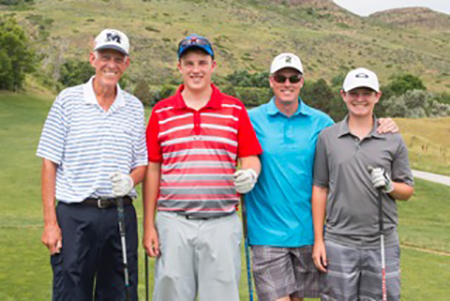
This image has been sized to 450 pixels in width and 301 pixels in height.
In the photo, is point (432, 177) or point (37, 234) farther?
point (432, 177)

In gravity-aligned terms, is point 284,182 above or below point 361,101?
below

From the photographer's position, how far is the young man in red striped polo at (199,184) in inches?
144

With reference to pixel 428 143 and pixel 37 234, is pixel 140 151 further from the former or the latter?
A: pixel 428 143

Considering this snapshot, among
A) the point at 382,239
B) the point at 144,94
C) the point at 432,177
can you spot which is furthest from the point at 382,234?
the point at 144,94

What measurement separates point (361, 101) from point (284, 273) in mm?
1387

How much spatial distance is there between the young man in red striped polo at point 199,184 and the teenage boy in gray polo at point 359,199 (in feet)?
2.15

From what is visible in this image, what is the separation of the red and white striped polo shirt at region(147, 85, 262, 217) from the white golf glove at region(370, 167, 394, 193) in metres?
0.85

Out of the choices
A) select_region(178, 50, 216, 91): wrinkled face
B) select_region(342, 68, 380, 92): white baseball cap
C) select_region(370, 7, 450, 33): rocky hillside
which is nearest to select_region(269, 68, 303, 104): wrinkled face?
select_region(342, 68, 380, 92): white baseball cap

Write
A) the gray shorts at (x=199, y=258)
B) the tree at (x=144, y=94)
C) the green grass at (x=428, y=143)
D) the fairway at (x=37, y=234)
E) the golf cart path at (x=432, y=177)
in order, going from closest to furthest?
1. the gray shorts at (x=199, y=258)
2. the fairway at (x=37, y=234)
3. the golf cart path at (x=432, y=177)
4. the green grass at (x=428, y=143)
5. the tree at (x=144, y=94)

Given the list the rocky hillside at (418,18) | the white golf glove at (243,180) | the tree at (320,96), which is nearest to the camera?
the white golf glove at (243,180)

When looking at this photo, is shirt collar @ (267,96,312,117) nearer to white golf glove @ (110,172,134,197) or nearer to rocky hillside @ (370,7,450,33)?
white golf glove @ (110,172,134,197)

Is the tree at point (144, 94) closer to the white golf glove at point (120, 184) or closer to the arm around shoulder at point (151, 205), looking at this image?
the arm around shoulder at point (151, 205)

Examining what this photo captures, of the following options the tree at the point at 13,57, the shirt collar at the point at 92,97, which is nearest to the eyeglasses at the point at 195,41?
the shirt collar at the point at 92,97

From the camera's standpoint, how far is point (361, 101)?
3.96 meters
